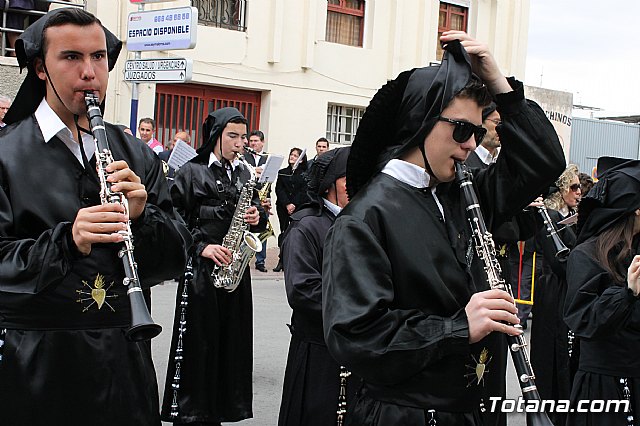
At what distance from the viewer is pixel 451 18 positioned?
866 inches

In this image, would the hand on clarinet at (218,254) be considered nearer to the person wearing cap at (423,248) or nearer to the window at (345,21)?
the person wearing cap at (423,248)

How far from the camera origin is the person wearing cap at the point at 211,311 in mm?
6305

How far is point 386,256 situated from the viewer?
292 centimetres

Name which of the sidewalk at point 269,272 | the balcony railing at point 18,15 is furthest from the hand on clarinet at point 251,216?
the balcony railing at point 18,15

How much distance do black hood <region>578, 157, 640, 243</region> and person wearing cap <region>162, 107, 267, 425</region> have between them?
8.31 ft

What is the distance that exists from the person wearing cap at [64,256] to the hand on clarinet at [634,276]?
6.97ft

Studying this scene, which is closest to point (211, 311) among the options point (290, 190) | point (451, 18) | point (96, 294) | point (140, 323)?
point (96, 294)

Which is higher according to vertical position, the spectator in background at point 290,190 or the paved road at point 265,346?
the spectator in background at point 290,190

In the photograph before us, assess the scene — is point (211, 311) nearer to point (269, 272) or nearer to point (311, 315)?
point (311, 315)

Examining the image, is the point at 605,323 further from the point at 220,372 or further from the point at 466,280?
the point at 220,372

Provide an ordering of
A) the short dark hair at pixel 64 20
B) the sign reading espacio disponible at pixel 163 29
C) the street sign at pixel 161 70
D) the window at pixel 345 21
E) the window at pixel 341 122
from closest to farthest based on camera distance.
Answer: the short dark hair at pixel 64 20 < the street sign at pixel 161 70 < the sign reading espacio disponible at pixel 163 29 < the window at pixel 345 21 < the window at pixel 341 122

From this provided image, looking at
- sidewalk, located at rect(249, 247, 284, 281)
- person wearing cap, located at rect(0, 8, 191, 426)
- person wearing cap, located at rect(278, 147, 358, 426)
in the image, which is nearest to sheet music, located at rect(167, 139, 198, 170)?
person wearing cap, located at rect(278, 147, 358, 426)

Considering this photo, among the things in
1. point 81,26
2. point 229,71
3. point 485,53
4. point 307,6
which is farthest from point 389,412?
point 307,6

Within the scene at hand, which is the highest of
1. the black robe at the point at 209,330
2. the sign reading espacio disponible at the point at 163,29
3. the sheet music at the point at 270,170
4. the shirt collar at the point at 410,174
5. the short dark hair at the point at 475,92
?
the sign reading espacio disponible at the point at 163,29
